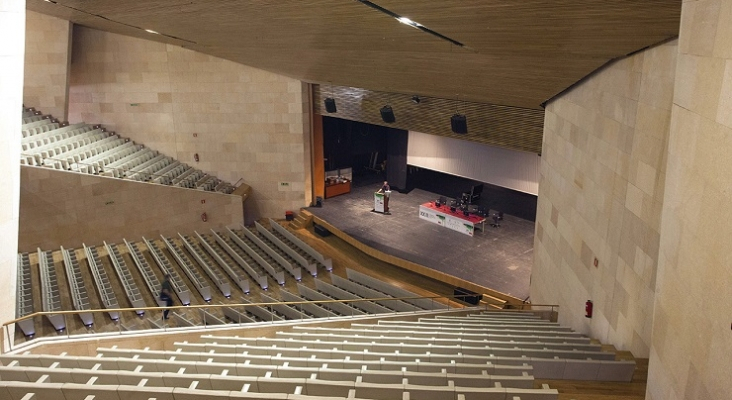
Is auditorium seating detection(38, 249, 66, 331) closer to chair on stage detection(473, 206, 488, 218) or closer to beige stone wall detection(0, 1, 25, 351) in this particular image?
beige stone wall detection(0, 1, 25, 351)

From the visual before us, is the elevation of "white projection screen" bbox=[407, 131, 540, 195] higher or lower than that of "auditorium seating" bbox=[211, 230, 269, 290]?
higher

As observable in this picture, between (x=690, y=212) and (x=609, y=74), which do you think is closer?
(x=690, y=212)

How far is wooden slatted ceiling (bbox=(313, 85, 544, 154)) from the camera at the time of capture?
9.98 metres

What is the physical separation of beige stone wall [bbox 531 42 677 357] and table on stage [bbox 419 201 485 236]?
14.5 ft

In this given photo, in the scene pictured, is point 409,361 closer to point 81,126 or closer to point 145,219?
point 145,219

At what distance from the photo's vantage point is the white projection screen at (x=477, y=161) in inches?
519

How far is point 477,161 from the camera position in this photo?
14.3m

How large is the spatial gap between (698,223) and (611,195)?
3506mm

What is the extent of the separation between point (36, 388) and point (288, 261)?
8722 mm

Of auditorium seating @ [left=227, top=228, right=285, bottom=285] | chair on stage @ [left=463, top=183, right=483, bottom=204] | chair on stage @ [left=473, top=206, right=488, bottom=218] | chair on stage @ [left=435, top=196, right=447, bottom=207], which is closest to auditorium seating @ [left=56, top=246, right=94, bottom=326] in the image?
auditorium seating @ [left=227, top=228, right=285, bottom=285]

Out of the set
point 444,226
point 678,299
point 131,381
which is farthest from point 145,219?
point 678,299

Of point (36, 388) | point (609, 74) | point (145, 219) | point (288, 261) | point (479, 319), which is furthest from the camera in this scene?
point (145, 219)

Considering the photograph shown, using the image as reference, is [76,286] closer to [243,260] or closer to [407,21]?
[243,260]

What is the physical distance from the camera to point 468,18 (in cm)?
443
